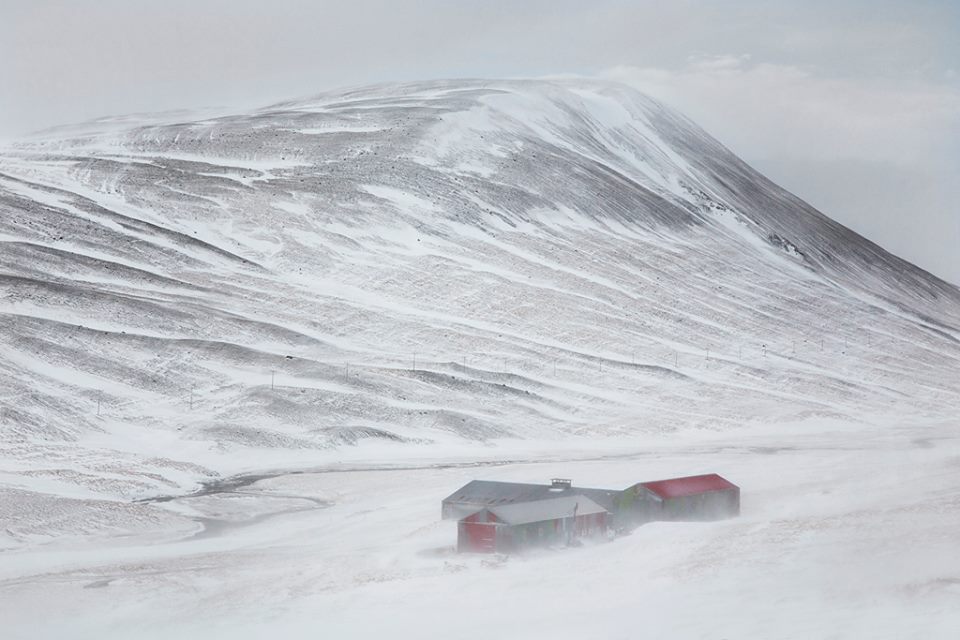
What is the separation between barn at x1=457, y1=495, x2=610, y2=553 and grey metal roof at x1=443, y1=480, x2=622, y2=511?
2.26 feet

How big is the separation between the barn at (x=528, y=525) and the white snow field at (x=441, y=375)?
0.49 metres

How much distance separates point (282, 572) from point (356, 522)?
4.55m

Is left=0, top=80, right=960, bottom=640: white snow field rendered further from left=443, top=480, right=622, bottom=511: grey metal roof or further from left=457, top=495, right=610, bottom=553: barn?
left=443, top=480, right=622, bottom=511: grey metal roof

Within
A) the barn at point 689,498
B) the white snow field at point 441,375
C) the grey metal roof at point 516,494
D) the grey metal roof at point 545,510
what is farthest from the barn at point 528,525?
the barn at point 689,498

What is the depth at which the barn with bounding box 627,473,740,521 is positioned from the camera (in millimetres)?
24656

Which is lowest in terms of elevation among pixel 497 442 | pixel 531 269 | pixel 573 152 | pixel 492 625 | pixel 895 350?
pixel 492 625

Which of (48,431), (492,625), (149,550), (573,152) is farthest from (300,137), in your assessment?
(492,625)

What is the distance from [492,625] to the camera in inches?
751

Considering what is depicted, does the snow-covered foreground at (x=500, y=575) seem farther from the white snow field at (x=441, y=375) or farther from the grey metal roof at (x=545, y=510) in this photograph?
the grey metal roof at (x=545, y=510)

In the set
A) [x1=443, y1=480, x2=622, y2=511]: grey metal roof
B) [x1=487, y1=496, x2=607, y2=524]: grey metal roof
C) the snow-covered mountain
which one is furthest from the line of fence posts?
[x1=487, y1=496, x2=607, y2=524]: grey metal roof

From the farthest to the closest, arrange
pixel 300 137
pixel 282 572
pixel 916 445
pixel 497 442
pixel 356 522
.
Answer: pixel 300 137 < pixel 497 442 < pixel 916 445 < pixel 356 522 < pixel 282 572

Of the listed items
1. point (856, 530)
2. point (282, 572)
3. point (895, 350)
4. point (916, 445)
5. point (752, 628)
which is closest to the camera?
point (752, 628)

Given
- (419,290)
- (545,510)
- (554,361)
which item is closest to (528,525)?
(545,510)

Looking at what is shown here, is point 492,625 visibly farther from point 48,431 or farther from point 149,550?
point 48,431
